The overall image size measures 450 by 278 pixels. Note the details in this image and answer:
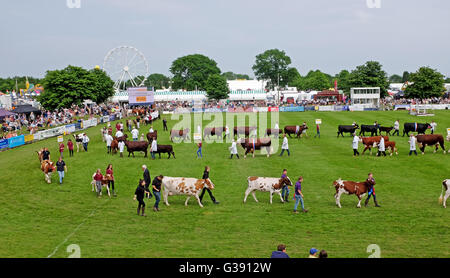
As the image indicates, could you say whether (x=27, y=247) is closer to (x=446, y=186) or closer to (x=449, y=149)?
(x=446, y=186)

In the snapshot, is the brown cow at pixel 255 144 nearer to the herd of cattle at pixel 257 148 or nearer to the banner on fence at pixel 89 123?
the herd of cattle at pixel 257 148

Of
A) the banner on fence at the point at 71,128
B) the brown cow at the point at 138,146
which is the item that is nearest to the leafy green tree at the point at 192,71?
the banner on fence at the point at 71,128

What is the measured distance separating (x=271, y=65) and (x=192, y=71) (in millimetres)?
29050

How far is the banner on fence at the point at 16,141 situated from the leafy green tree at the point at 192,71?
3815 inches

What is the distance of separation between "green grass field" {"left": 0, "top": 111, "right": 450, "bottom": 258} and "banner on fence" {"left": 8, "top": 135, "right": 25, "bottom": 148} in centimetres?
1170

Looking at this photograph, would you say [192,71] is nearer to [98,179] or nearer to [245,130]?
[245,130]

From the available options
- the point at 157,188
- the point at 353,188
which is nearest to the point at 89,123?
the point at 157,188

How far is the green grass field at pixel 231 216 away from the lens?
13.7 metres

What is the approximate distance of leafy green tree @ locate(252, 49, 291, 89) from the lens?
484 feet

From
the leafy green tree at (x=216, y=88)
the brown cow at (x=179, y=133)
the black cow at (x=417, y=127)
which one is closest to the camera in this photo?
the black cow at (x=417, y=127)

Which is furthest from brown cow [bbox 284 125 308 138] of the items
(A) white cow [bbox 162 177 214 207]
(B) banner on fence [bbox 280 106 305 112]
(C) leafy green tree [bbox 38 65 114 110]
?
(C) leafy green tree [bbox 38 65 114 110]

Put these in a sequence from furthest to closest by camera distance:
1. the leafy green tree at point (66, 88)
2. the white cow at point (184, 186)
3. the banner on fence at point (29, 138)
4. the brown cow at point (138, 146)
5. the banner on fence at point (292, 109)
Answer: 1. the banner on fence at point (292, 109)
2. the leafy green tree at point (66, 88)
3. the banner on fence at point (29, 138)
4. the brown cow at point (138, 146)
5. the white cow at point (184, 186)
